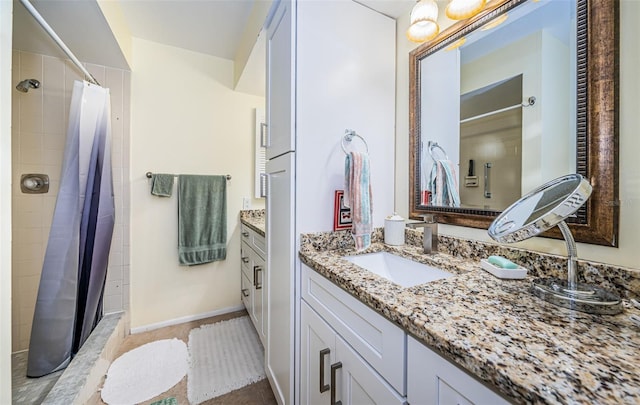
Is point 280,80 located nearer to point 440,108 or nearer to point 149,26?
point 440,108

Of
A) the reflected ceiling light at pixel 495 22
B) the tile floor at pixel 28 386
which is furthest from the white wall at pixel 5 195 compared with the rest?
the reflected ceiling light at pixel 495 22

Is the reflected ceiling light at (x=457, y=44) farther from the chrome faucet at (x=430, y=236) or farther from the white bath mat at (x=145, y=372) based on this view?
the white bath mat at (x=145, y=372)

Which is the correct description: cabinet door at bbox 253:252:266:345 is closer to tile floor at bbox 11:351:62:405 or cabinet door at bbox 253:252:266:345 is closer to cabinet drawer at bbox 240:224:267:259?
cabinet drawer at bbox 240:224:267:259

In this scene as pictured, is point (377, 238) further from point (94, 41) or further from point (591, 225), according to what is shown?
point (94, 41)

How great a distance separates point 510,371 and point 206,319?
7.98ft

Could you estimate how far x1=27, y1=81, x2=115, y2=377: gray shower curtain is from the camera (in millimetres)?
1358

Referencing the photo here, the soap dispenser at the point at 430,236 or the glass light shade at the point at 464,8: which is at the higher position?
the glass light shade at the point at 464,8

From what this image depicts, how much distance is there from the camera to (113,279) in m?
1.94

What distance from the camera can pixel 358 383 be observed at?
2.34ft

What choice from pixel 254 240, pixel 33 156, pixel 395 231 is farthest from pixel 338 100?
pixel 33 156

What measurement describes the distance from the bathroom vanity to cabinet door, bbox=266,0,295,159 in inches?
26.9

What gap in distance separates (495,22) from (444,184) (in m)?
0.65

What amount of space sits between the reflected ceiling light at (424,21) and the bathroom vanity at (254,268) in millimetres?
1370

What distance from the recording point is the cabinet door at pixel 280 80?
110 cm
